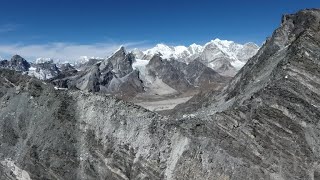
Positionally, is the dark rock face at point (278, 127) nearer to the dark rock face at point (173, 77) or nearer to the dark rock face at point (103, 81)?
the dark rock face at point (103, 81)

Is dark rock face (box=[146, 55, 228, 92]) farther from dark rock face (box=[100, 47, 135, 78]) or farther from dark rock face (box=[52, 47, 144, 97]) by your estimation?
dark rock face (box=[52, 47, 144, 97])

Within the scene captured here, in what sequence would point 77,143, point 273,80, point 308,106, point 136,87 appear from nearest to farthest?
point 308,106, point 273,80, point 77,143, point 136,87

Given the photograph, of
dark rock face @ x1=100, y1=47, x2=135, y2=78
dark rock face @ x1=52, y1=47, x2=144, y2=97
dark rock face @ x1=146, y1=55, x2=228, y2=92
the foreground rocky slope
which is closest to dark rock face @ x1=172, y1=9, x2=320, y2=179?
the foreground rocky slope

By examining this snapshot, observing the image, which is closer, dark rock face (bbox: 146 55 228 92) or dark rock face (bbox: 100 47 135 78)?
dark rock face (bbox: 146 55 228 92)

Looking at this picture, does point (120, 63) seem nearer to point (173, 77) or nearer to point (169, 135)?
point (173, 77)

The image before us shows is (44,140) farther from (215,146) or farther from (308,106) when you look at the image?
(308,106)

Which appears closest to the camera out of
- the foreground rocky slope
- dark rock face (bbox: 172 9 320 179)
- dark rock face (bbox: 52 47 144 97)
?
dark rock face (bbox: 172 9 320 179)

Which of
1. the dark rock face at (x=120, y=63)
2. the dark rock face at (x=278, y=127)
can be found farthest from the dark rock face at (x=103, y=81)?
the dark rock face at (x=278, y=127)

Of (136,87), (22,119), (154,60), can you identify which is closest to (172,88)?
(136,87)

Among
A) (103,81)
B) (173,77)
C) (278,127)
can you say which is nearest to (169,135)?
(278,127)
